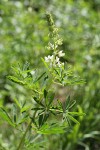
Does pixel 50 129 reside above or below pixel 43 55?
below

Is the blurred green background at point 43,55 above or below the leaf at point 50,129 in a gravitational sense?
above

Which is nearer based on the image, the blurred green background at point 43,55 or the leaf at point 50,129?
the leaf at point 50,129

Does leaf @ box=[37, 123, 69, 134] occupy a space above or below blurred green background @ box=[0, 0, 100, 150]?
below

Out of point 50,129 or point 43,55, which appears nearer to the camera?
point 50,129

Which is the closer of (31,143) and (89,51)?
(31,143)

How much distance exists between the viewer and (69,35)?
3.88 m

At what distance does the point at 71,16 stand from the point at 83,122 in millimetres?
1797

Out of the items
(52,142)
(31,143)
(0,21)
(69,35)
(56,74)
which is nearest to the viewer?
(56,74)

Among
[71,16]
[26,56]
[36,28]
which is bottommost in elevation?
[26,56]

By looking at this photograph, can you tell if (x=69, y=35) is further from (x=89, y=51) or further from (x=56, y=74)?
(x=56, y=74)

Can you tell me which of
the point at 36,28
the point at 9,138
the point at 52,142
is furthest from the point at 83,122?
the point at 36,28

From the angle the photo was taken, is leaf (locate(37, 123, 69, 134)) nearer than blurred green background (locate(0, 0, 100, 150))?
Yes

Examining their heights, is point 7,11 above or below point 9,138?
above

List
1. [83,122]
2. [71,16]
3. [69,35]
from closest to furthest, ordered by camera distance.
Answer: [83,122] < [69,35] < [71,16]
